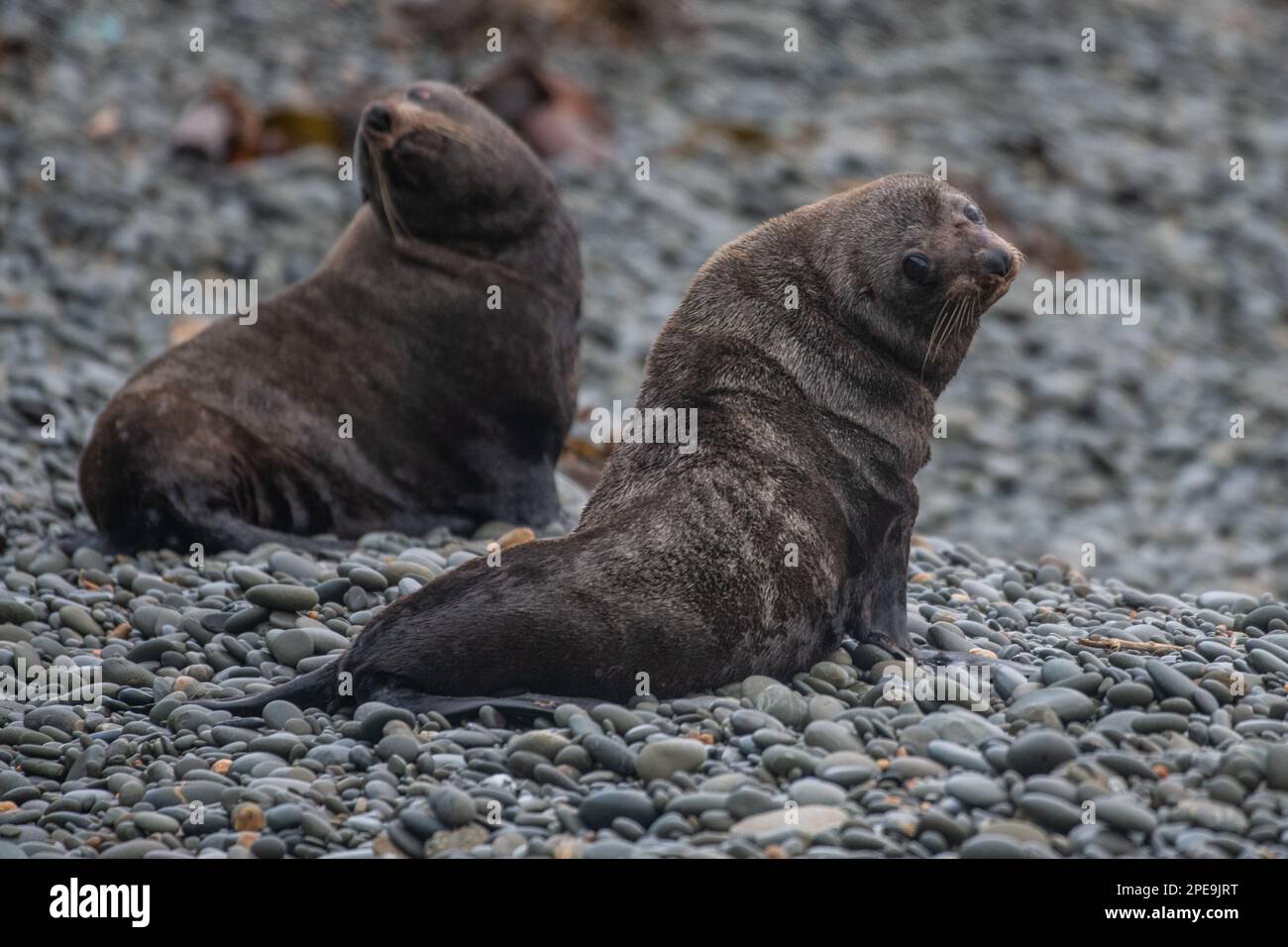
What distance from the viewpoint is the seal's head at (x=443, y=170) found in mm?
8344

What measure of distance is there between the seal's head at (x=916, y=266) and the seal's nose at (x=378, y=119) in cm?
308

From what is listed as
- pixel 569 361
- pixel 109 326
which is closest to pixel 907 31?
→ pixel 109 326

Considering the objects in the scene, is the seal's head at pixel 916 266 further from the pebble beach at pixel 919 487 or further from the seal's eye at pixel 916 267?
the pebble beach at pixel 919 487

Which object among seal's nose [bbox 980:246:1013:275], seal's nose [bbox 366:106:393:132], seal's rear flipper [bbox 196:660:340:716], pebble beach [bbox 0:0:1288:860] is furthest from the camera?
seal's nose [bbox 366:106:393:132]

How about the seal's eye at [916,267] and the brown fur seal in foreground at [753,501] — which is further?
the seal's eye at [916,267]

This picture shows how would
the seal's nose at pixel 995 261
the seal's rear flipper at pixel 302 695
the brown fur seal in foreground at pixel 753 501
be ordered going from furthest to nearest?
the seal's nose at pixel 995 261 → the seal's rear flipper at pixel 302 695 → the brown fur seal in foreground at pixel 753 501

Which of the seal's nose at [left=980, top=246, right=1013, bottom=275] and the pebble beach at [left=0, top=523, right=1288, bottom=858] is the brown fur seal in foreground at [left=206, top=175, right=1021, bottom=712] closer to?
the seal's nose at [left=980, top=246, right=1013, bottom=275]

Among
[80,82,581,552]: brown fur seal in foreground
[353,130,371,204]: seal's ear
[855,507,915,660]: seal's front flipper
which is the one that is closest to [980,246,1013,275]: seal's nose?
[855,507,915,660]: seal's front flipper

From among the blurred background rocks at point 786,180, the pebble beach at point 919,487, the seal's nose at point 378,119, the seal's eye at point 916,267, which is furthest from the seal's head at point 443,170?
the seal's eye at point 916,267

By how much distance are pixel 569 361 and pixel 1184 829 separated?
190 inches

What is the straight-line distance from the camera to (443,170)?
8477mm

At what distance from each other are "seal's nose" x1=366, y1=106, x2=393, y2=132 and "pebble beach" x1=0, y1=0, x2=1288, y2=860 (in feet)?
6.96

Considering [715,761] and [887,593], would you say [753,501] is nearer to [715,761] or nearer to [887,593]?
[887,593]

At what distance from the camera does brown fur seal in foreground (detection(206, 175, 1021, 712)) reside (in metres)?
5.34
